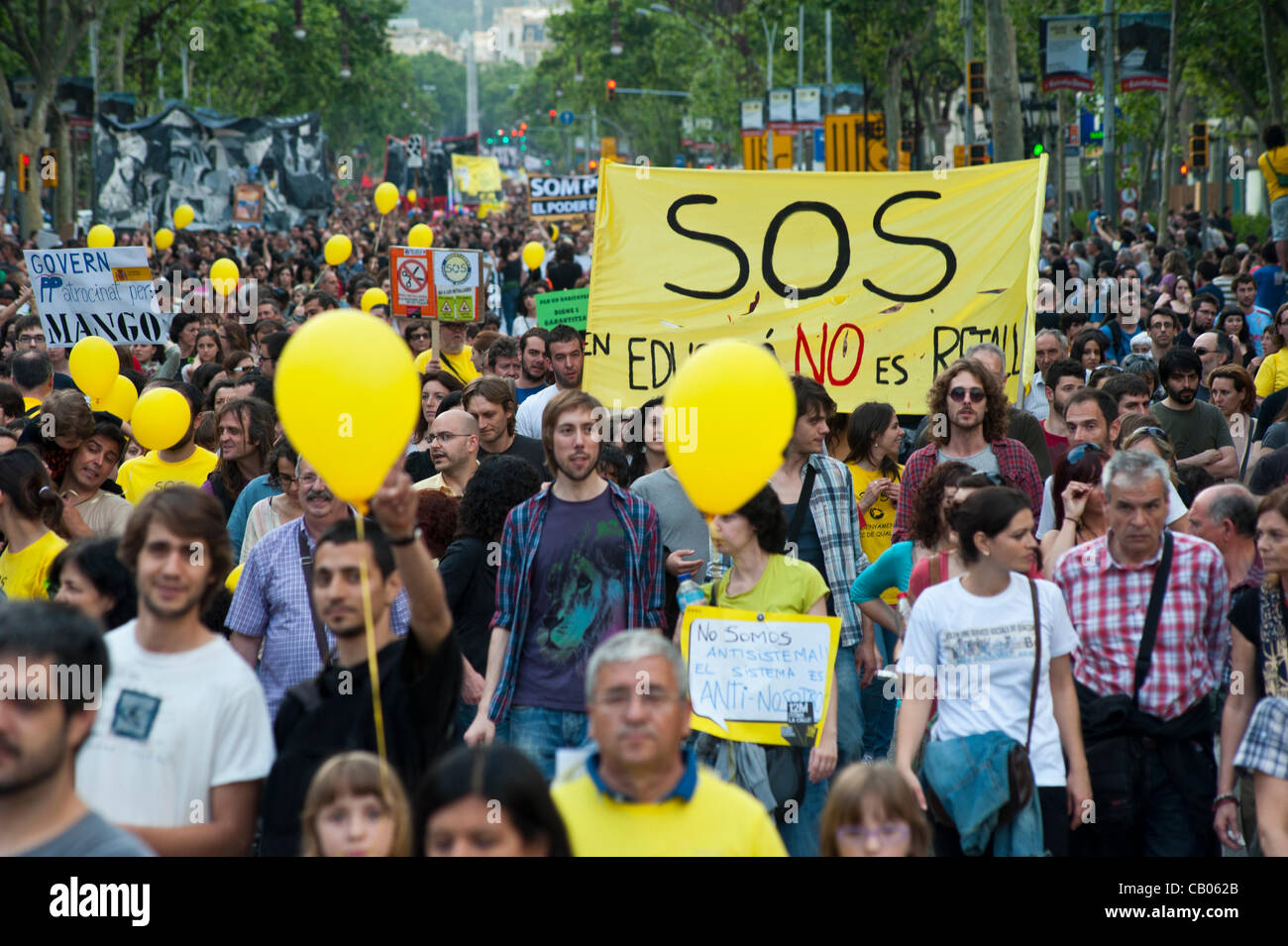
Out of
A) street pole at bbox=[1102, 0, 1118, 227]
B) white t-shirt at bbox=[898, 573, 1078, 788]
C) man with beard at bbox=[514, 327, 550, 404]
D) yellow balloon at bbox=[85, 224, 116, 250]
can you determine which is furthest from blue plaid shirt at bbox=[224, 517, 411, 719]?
street pole at bbox=[1102, 0, 1118, 227]

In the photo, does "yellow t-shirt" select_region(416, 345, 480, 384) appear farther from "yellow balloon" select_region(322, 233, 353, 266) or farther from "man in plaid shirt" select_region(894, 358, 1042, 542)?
"yellow balloon" select_region(322, 233, 353, 266)

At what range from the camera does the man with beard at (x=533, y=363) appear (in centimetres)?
968

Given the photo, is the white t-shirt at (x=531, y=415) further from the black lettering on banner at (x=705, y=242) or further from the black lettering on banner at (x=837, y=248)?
the black lettering on banner at (x=837, y=248)

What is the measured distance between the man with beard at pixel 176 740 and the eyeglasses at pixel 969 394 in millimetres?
3763

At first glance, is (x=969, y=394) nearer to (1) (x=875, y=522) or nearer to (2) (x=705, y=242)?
(1) (x=875, y=522)

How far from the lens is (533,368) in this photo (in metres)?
9.68

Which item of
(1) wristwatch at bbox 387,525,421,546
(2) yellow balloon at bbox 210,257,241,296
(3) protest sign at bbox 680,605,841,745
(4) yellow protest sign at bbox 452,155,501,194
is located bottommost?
(3) protest sign at bbox 680,605,841,745

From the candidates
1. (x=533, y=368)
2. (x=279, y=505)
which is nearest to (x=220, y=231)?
(x=533, y=368)

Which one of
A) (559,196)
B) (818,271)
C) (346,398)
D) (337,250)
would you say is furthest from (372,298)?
(559,196)

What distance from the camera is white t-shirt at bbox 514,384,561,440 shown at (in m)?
8.77

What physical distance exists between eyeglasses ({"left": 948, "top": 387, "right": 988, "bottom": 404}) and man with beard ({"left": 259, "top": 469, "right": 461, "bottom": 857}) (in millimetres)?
3340

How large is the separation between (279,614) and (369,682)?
1261mm

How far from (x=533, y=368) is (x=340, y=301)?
721cm

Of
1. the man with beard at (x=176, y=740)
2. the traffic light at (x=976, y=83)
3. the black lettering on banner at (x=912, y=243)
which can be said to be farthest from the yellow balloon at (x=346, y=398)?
the traffic light at (x=976, y=83)
